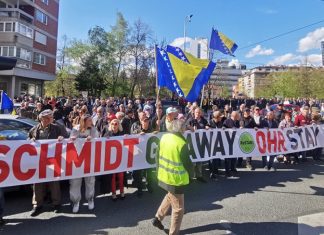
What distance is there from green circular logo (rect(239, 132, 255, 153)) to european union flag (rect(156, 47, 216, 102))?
1.73 m

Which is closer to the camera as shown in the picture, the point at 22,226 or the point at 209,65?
the point at 22,226

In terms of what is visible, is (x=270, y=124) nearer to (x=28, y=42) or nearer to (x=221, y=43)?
(x=221, y=43)

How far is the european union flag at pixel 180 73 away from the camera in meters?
8.77

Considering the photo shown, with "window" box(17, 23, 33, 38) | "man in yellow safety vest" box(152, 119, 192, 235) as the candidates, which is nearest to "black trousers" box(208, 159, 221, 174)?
"man in yellow safety vest" box(152, 119, 192, 235)

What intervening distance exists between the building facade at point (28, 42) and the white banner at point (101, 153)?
34.7m

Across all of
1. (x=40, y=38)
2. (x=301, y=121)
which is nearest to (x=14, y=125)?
(x=301, y=121)

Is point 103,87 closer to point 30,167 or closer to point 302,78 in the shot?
point 302,78

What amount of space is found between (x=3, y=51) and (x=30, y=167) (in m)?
37.6

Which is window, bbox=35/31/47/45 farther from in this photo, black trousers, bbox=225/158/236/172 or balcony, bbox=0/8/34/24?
black trousers, bbox=225/158/236/172

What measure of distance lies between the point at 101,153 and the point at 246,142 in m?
4.37

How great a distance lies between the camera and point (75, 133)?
6621 millimetres

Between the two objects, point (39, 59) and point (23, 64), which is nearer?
point (23, 64)

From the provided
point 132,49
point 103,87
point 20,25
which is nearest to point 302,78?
point 132,49

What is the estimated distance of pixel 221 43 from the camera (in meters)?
12.6
